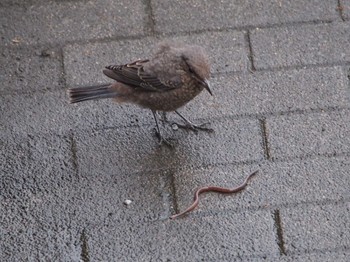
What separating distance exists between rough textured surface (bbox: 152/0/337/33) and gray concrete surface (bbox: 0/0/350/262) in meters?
0.01

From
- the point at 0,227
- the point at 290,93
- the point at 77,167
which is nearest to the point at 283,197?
the point at 290,93

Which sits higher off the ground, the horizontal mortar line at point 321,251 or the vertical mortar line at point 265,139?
the vertical mortar line at point 265,139

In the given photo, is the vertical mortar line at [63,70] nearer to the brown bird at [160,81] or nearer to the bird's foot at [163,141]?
the brown bird at [160,81]

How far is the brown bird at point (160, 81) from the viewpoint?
17.9 ft

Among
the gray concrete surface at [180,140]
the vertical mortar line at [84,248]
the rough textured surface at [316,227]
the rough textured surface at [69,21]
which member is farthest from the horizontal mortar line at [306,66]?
the vertical mortar line at [84,248]

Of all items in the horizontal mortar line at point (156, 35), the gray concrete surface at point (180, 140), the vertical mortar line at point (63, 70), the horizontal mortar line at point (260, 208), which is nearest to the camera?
the gray concrete surface at point (180, 140)

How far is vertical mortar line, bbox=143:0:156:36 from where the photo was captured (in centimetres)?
632

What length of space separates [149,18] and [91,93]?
1065 mm

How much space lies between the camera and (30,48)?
6227 millimetres

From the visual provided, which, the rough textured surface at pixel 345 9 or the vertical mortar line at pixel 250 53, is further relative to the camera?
the rough textured surface at pixel 345 9

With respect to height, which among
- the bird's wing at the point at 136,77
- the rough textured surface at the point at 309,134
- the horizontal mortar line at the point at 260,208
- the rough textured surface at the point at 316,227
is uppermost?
the bird's wing at the point at 136,77

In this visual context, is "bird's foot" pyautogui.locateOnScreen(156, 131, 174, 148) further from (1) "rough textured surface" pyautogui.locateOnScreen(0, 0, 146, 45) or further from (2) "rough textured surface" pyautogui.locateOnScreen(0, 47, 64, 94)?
(1) "rough textured surface" pyautogui.locateOnScreen(0, 0, 146, 45)

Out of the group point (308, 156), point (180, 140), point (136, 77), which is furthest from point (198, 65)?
point (308, 156)

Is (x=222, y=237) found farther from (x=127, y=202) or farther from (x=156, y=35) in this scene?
(x=156, y=35)
